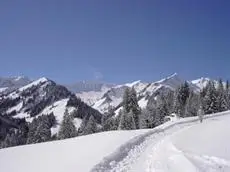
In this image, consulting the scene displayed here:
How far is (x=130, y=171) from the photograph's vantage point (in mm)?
17281

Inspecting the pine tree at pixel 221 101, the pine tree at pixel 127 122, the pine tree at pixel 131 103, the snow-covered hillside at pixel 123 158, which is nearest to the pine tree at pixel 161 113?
the pine tree at pixel 131 103

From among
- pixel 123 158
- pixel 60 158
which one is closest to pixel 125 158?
pixel 123 158

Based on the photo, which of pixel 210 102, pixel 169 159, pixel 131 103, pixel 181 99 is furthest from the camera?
pixel 181 99

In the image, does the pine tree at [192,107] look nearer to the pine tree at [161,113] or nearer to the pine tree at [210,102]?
the pine tree at [210,102]

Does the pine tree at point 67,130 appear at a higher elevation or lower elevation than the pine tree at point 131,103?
lower

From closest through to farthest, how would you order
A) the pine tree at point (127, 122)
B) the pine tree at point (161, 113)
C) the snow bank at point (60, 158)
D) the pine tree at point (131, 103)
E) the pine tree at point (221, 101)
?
the snow bank at point (60, 158) → the pine tree at point (127, 122) → the pine tree at point (131, 103) → the pine tree at point (161, 113) → the pine tree at point (221, 101)

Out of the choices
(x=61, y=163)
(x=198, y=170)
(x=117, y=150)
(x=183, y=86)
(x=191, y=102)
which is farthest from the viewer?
(x=183, y=86)

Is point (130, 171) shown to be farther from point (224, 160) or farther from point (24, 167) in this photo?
point (24, 167)

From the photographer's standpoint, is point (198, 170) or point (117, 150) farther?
point (117, 150)

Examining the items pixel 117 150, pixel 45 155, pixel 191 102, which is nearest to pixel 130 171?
pixel 117 150

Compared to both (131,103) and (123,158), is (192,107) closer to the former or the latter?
(131,103)

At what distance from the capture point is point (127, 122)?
65.9 m

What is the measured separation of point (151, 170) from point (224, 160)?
529 centimetres

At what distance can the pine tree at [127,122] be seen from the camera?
215ft
